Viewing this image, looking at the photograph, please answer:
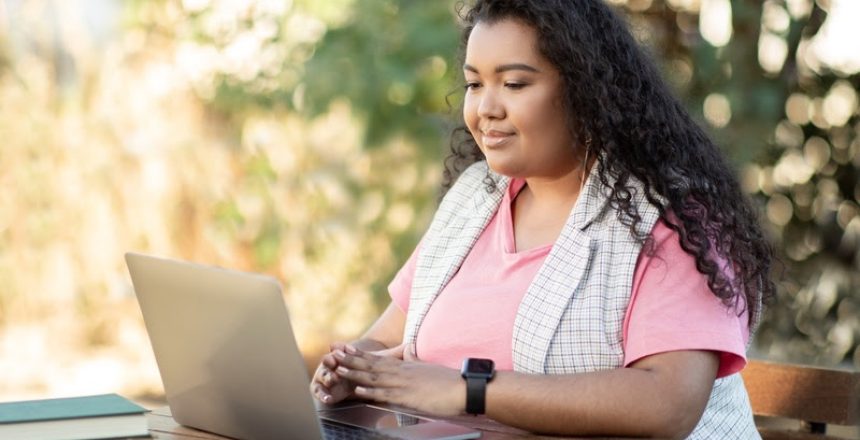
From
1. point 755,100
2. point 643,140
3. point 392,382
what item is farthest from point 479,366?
point 755,100

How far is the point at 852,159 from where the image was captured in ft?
13.1

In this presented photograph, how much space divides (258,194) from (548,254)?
3.55 metres

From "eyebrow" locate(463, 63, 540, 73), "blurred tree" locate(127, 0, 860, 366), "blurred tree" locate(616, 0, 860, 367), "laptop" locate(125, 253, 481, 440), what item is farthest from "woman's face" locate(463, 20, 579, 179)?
"blurred tree" locate(616, 0, 860, 367)

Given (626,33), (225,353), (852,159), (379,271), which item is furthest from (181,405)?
(379,271)

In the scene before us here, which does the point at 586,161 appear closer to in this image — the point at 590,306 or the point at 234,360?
the point at 590,306

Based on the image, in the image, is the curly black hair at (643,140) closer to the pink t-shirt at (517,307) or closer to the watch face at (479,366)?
the pink t-shirt at (517,307)

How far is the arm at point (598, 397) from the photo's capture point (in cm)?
198

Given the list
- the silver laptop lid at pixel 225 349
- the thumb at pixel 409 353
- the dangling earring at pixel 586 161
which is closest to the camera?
the silver laptop lid at pixel 225 349

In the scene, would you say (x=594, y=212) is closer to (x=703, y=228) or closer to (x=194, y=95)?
(x=703, y=228)

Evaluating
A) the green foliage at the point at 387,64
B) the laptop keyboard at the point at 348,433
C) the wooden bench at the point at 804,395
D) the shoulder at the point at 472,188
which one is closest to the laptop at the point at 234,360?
the laptop keyboard at the point at 348,433

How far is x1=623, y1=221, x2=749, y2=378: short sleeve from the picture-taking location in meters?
2.04

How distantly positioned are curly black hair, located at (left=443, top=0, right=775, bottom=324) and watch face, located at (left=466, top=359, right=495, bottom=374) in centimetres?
31

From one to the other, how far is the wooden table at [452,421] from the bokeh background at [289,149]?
1981mm

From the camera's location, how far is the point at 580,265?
85.2 inches
